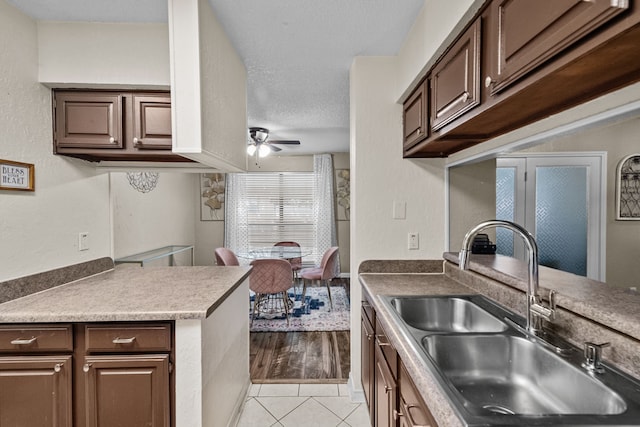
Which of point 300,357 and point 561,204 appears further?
point 300,357

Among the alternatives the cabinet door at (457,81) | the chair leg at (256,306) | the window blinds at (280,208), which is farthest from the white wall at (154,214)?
the cabinet door at (457,81)

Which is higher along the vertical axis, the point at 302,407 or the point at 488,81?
the point at 488,81

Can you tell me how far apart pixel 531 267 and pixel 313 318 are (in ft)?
10.2

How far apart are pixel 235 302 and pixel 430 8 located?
6.52 ft

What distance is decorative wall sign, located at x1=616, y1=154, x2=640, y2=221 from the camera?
0.99m

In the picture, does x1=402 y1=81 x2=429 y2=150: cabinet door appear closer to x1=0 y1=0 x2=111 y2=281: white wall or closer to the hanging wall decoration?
x1=0 y1=0 x2=111 y2=281: white wall

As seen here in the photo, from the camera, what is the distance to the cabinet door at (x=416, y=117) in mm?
1677

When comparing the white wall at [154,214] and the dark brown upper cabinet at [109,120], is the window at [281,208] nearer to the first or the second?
the white wall at [154,214]

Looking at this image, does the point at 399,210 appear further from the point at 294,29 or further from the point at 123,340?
the point at 123,340

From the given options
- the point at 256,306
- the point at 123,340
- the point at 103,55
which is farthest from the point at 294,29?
the point at 256,306

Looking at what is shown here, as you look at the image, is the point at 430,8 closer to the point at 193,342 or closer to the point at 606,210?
the point at 606,210

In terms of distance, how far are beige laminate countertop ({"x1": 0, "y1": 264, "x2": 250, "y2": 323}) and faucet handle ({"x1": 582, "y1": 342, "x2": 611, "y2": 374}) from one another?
137cm

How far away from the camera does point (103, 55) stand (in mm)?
1791

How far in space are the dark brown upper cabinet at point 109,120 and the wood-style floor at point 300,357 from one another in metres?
1.96
